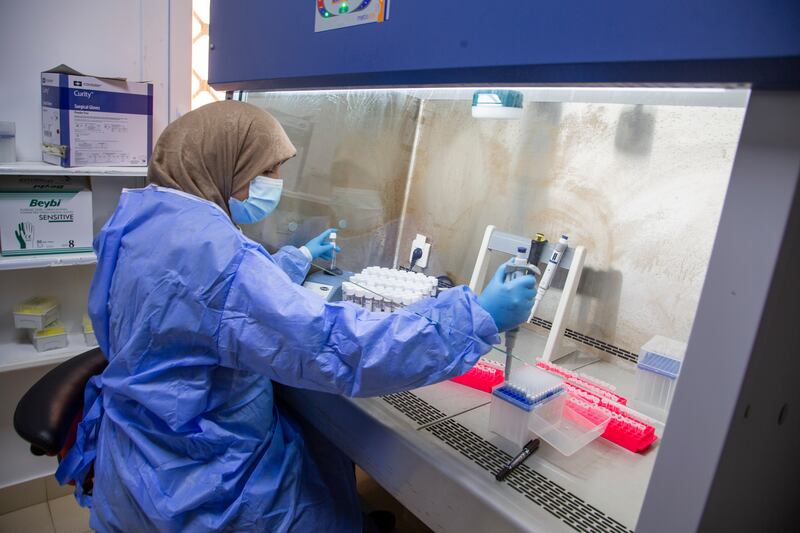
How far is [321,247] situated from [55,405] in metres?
0.83

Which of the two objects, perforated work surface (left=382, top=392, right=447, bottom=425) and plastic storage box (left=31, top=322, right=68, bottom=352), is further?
plastic storage box (left=31, top=322, right=68, bottom=352)

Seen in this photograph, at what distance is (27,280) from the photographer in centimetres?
194

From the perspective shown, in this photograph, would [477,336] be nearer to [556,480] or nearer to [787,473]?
[556,480]

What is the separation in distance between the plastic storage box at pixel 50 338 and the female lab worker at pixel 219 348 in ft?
2.95

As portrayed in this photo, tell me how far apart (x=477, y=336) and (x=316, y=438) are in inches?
26.1

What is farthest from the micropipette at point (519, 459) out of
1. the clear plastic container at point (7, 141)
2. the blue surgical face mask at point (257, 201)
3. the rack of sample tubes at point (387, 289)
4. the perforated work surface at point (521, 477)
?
the clear plastic container at point (7, 141)

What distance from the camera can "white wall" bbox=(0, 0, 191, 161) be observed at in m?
1.77

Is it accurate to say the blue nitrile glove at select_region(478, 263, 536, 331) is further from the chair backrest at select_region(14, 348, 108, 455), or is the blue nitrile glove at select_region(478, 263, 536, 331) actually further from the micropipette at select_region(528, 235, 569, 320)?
the chair backrest at select_region(14, 348, 108, 455)

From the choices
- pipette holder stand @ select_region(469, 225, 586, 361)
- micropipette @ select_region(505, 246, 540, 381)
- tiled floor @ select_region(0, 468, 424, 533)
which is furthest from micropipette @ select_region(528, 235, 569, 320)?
tiled floor @ select_region(0, 468, 424, 533)

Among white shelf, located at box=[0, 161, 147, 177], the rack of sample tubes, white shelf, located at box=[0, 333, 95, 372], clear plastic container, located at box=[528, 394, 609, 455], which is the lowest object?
white shelf, located at box=[0, 333, 95, 372]

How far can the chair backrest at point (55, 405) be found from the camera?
3.29 feet

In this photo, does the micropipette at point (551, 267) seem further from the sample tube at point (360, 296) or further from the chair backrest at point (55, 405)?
the chair backrest at point (55, 405)

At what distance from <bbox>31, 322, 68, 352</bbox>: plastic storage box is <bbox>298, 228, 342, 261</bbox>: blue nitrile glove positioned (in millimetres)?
1052

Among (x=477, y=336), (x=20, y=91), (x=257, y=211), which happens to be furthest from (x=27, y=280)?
(x=477, y=336)
